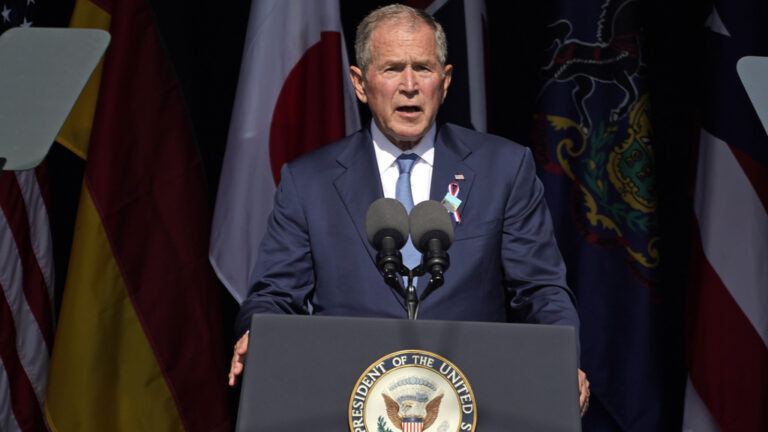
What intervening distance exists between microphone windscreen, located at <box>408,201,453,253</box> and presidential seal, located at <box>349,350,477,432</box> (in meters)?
0.17

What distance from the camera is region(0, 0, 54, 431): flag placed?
125 inches

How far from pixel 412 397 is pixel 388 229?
258 millimetres

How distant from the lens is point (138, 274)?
10.5ft

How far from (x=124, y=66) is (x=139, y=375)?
1118mm

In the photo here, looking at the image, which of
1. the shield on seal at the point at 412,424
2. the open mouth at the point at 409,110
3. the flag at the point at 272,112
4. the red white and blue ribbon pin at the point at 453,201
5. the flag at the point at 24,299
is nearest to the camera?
the shield on seal at the point at 412,424

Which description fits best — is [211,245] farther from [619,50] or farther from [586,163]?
[619,50]

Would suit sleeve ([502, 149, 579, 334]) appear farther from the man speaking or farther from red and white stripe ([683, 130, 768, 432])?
red and white stripe ([683, 130, 768, 432])

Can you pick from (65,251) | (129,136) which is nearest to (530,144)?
(129,136)

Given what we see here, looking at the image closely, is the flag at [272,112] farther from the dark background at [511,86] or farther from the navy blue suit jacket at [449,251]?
the navy blue suit jacket at [449,251]

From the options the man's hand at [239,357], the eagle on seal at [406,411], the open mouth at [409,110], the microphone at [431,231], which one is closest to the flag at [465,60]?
the open mouth at [409,110]

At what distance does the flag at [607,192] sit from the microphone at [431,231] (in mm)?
1953

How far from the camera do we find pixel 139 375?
124 inches

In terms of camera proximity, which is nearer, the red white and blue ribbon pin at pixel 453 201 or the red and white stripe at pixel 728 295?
the red white and blue ribbon pin at pixel 453 201

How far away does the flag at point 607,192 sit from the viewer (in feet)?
10.6
